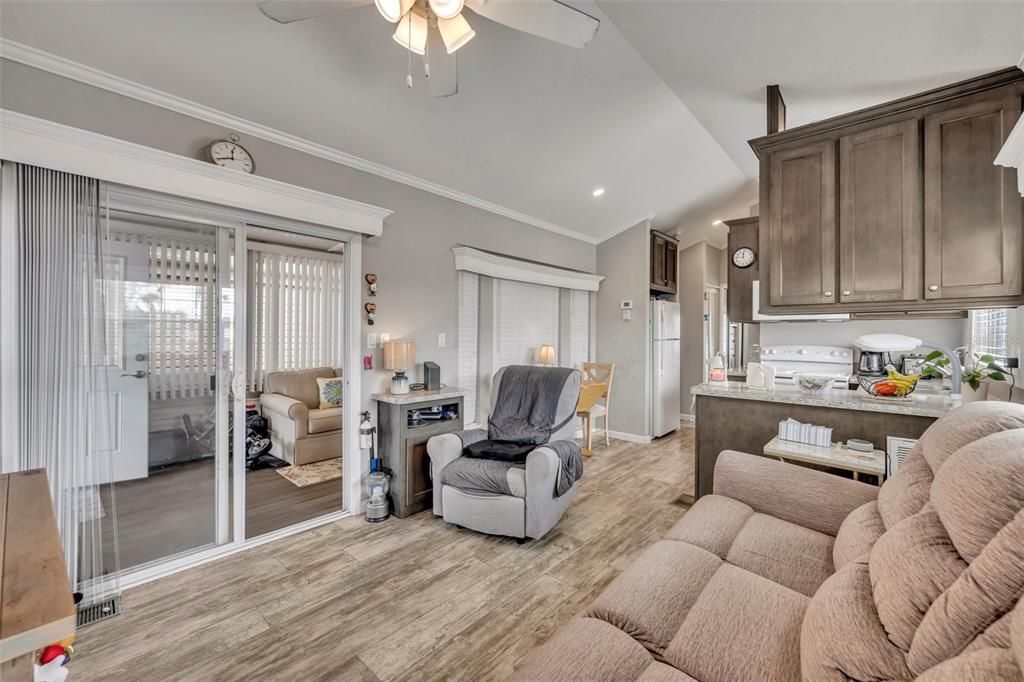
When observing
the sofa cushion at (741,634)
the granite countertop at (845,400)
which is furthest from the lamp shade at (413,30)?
the granite countertop at (845,400)

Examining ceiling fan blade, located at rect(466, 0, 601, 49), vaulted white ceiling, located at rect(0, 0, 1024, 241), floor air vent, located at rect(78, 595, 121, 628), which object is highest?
vaulted white ceiling, located at rect(0, 0, 1024, 241)

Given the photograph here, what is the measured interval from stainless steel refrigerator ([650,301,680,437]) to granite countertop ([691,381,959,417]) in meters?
2.21

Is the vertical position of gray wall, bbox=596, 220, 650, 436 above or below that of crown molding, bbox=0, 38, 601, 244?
below

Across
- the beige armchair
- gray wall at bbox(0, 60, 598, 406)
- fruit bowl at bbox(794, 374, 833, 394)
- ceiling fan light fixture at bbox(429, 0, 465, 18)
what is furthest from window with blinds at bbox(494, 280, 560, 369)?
ceiling fan light fixture at bbox(429, 0, 465, 18)

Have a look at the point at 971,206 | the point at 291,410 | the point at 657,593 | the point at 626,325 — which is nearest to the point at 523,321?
the point at 626,325

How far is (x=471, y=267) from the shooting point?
3818mm

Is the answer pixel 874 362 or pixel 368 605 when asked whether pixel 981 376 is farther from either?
pixel 368 605

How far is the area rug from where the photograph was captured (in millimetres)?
3681

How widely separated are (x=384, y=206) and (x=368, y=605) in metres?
2.67

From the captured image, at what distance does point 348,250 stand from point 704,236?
5.33 m

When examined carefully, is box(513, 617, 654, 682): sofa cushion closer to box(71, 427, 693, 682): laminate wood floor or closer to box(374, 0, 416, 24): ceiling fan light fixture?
box(71, 427, 693, 682): laminate wood floor

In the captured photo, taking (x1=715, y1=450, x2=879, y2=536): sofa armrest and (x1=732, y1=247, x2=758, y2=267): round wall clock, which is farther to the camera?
(x1=732, y1=247, x2=758, y2=267): round wall clock

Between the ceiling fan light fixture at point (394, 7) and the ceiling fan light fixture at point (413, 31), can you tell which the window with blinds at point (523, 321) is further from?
the ceiling fan light fixture at point (394, 7)

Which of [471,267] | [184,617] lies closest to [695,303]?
[471,267]
